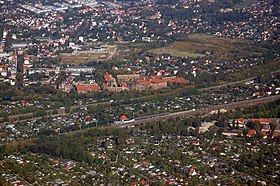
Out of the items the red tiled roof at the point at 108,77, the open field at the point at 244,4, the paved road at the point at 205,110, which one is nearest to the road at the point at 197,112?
the paved road at the point at 205,110

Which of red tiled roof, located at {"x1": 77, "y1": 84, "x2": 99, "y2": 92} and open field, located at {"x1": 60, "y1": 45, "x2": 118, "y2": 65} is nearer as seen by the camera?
red tiled roof, located at {"x1": 77, "y1": 84, "x2": 99, "y2": 92}

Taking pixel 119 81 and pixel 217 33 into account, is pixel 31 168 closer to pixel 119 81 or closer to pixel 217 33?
pixel 119 81

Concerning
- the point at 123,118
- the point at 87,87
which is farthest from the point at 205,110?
the point at 87,87

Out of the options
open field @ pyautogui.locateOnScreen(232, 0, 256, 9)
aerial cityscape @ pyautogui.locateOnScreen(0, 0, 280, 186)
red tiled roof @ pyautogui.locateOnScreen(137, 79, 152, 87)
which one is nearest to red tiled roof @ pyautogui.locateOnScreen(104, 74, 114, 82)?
aerial cityscape @ pyautogui.locateOnScreen(0, 0, 280, 186)

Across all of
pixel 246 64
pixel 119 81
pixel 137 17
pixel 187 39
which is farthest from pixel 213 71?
pixel 137 17

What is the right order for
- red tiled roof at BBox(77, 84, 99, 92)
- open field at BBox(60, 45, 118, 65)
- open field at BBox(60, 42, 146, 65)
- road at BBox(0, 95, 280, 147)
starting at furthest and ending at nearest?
open field at BBox(60, 42, 146, 65), open field at BBox(60, 45, 118, 65), red tiled roof at BBox(77, 84, 99, 92), road at BBox(0, 95, 280, 147)

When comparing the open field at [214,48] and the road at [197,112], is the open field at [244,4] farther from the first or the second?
the road at [197,112]

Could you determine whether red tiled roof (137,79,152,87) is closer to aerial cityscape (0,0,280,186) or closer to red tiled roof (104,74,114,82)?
aerial cityscape (0,0,280,186)
